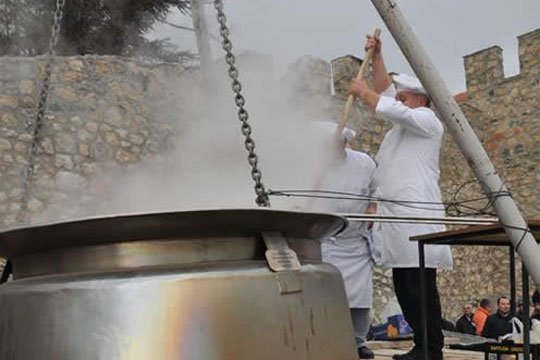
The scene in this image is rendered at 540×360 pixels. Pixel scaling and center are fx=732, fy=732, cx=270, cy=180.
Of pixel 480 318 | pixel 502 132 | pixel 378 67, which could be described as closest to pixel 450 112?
pixel 378 67

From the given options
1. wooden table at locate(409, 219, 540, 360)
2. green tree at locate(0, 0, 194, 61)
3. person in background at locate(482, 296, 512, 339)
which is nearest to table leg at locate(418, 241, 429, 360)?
wooden table at locate(409, 219, 540, 360)

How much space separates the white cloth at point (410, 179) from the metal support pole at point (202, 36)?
3246mm

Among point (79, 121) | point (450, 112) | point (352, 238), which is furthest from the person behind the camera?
point (79, 121)

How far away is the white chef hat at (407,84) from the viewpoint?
10.1 feet

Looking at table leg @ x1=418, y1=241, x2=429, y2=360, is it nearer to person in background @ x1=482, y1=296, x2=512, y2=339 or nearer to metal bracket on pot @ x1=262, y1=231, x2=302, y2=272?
metal bracket on pot @ x1=262, y1=231, x2=302, y2=272

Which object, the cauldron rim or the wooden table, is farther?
the wooden table

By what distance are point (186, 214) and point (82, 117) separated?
4.58 metres

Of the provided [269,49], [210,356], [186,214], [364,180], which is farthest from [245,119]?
[269,49]

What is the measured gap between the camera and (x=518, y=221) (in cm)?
221

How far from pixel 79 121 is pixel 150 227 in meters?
4.54

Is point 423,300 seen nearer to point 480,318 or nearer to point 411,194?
point 411,194

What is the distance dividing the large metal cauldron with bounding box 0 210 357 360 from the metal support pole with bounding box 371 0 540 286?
43.4 inches

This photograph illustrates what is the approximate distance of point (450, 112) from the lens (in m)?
2.29

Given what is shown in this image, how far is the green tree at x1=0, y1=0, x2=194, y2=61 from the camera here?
25.9ft
